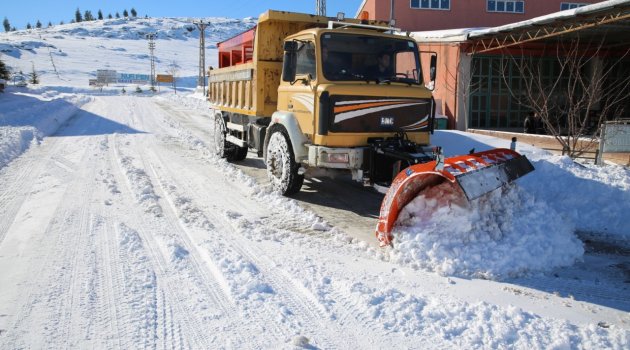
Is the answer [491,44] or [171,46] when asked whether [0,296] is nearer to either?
[491,44]

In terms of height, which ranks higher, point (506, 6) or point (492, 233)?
point (506, 6)

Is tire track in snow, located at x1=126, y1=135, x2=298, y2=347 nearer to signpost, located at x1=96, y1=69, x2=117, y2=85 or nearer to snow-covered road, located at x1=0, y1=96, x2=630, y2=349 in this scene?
snow-covered road, located at x1=0, y1=96, x2=630, y2=349

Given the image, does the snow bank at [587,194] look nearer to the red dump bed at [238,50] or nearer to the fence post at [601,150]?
the fence post at [601,150]

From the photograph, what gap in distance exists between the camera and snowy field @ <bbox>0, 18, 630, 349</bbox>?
10.8 feet

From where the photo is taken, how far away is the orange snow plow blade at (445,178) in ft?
14.8

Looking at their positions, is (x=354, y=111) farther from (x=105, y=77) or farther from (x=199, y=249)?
(x=105, y=77)

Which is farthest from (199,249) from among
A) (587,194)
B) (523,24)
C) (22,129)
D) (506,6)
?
(506,6)

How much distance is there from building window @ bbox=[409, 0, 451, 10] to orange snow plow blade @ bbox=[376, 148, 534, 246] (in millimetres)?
21424

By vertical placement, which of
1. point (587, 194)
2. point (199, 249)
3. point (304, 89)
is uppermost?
point (304, 89)

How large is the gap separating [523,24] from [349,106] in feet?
30.3

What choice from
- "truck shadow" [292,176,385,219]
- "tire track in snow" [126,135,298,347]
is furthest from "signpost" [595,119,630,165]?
"tire track in snow" [126,135,298,347]

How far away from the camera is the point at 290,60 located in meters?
6.84

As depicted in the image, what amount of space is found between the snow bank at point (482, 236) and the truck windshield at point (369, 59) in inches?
91.6

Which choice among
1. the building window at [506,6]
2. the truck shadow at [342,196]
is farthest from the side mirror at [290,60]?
the building window at [506,6]
